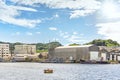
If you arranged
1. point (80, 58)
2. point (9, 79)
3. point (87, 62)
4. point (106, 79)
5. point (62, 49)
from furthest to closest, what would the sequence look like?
point (62, 49) → point (80, 58) → point (87, 62) → point (106, 79) → point (9, 79)

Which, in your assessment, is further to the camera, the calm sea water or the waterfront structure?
the waterfront structure

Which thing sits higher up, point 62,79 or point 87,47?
point 87,47

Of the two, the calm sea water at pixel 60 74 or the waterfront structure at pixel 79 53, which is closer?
the calm sea water at pixel 60 74

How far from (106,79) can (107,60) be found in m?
122

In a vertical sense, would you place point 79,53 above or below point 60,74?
above

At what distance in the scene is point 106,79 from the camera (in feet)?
200

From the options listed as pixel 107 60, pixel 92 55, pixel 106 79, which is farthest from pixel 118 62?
pixel 106 79

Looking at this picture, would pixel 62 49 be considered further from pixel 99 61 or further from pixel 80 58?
pixel 99 61

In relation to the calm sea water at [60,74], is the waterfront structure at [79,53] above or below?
above

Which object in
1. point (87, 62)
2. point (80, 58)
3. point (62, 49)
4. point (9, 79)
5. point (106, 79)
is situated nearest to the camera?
point (9, 79)

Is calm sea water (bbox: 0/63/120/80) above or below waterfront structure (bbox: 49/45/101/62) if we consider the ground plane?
below

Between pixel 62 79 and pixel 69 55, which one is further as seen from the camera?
pixel 69 55

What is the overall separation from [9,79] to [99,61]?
117 meters

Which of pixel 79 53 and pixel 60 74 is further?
pixel 79 53
